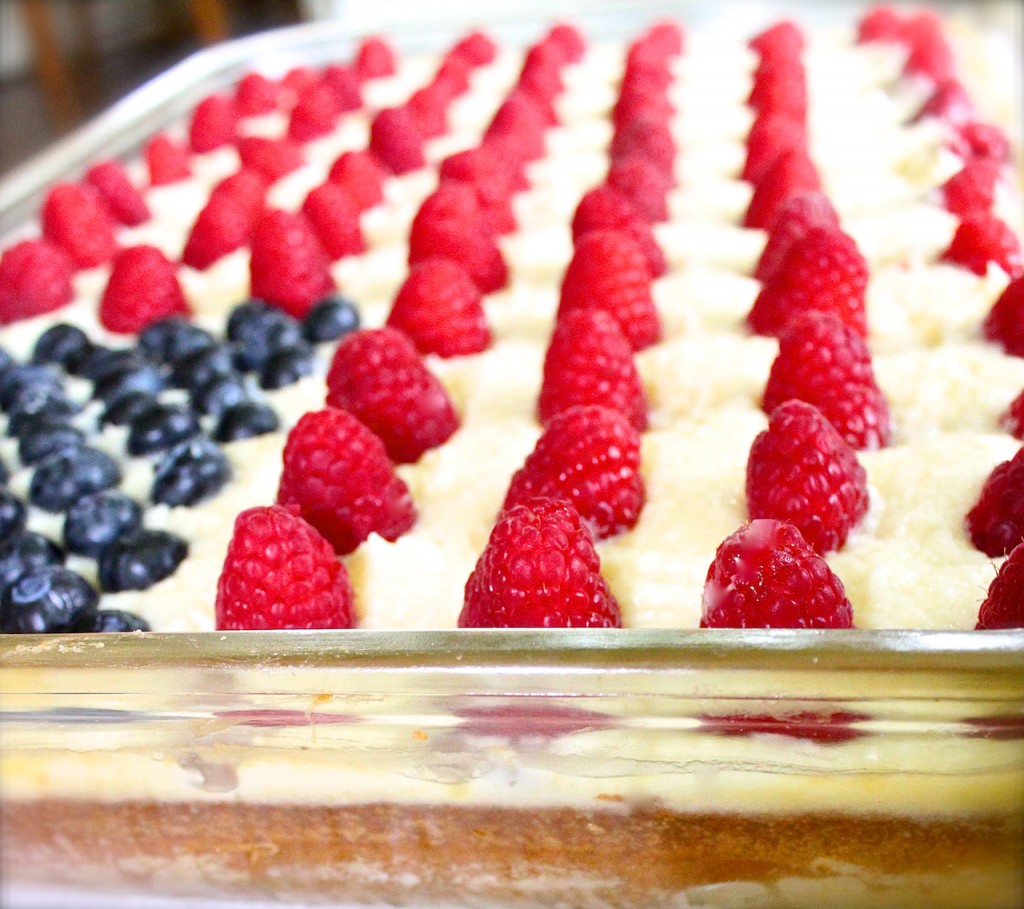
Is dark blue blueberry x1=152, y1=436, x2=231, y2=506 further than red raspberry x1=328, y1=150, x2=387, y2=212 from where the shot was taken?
No

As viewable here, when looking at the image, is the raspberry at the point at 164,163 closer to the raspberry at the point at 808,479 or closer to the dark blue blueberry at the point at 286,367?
the dark blue blueberry at the point at 286,367

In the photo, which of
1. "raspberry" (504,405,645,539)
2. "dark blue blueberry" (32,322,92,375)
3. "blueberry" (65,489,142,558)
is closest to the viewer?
"raspberry" (504,405,645,539)

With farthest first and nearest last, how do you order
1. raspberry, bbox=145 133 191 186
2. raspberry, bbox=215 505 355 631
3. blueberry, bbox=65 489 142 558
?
raspberry, bbox=145 133 191 186 < blueberry, bbox=65 489 142 558 < raspberry, bbox=215 505 355 631

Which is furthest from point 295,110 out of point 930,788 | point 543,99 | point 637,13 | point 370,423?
point 930,788

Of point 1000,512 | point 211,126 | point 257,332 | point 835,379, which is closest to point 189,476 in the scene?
point 257,332

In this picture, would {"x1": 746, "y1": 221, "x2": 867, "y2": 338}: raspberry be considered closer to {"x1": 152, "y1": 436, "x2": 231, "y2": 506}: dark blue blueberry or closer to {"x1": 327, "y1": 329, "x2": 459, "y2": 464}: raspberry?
{"x1": 327, "y1": 329, "x2": 459, "y2": 464}: raspberry

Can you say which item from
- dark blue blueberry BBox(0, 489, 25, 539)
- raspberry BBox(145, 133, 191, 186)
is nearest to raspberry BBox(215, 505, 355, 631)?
dark blue blueberry BBox(0, 489, 25, 539)
